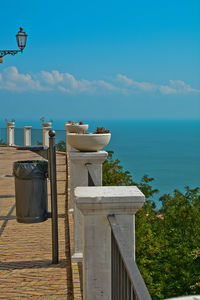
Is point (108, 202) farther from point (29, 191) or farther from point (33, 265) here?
point (33, 265)

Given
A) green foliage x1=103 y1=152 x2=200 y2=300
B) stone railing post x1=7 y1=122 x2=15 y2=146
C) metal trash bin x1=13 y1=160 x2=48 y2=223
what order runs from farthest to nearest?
1. stone railing post x1=7 y1=122 x2=15 y2=146
2. metal trash bin x1=13 y1=160 x2=48 y2=223
3. green foliage x1=103 y1=152 x2=200 y2=300

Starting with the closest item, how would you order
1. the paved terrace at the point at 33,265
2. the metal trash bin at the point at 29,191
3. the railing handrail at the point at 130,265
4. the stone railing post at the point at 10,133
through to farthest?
1. the railing handrail at the point at 130,265
2. the paved terrace at the point at 33,265
3. the metal trash bin at the point at 29,191
4. the stone railing post at the point at 10,133

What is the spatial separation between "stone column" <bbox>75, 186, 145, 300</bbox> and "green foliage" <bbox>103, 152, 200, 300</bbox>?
1.61 metres

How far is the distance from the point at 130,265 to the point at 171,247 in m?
3.31

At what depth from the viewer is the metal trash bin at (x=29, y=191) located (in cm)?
473

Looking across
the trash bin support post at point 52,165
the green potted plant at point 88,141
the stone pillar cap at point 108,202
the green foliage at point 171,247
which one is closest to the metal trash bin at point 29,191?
the trash bin support post at point 52,165

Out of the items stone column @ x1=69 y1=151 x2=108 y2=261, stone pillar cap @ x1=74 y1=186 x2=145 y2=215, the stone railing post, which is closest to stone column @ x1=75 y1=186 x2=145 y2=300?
stone pillar cap @ x1=74 y1=186 x2=145 y2=215

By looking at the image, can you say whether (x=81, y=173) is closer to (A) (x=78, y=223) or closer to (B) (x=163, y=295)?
(A) (x=78, y=223)

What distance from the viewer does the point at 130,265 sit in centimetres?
195

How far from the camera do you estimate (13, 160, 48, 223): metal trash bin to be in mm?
4730

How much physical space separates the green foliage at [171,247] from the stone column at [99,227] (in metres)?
1.61

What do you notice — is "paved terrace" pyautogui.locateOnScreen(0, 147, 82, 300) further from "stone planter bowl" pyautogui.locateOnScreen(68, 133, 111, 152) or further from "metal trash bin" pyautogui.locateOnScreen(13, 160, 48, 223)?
"stone planter bowl" pyautogui.locateOnScreen(68, 133, 111, 152)

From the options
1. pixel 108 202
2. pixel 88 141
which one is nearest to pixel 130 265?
pixel 108 202

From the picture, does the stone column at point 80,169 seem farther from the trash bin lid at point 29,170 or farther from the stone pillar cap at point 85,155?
the trash bin lid at point 29,170
